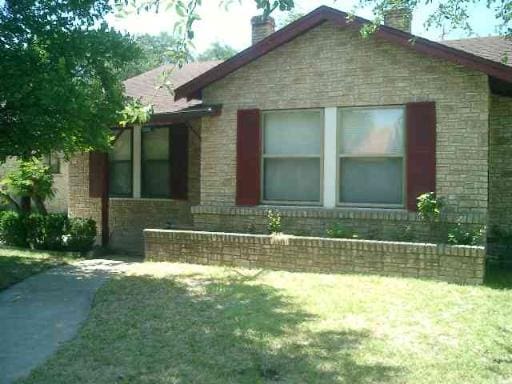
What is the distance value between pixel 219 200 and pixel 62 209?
12455mm

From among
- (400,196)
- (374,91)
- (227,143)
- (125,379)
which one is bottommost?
(125,379)

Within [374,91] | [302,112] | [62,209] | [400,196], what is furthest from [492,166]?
[62,209]

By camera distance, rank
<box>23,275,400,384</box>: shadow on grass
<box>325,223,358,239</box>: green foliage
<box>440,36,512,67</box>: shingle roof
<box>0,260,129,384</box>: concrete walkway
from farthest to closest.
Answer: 1. <box>440,36,512,67</box>: shingle roof
2. <box>325,223,358,239</box>: green foliage
3. <box>0,260,129,384</box>: concrete walkway
4. <box>23,275,400,384</box>: shadow on grass

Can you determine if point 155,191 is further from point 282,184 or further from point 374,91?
point 374,91

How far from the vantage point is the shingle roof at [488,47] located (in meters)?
11.0

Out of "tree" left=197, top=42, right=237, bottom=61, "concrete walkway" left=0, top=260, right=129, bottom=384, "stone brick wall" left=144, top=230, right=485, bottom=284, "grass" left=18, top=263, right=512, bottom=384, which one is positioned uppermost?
"tree" left=197, top=42, right=237, bottom=61

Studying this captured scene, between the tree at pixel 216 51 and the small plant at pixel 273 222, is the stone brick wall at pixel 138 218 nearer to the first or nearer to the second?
the small plant at pixel 273 222

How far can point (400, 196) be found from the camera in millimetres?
9359

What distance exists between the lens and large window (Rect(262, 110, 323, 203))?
9.97m

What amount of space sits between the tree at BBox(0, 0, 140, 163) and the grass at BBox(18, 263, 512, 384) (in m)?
2.67

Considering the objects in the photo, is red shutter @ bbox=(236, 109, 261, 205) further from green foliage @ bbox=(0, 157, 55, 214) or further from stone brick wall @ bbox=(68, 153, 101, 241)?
green foliage @ bbox=(0, 157, 55, 214)

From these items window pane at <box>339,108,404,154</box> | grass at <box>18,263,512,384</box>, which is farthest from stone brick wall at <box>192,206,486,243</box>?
grass at <box>18,263,512,384</box>

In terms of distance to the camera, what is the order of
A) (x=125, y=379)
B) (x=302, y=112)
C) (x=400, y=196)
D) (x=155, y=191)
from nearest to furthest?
(x=125, y=379) → (x=400, y=196) → (x=302, y=112) → (x=155, y=191)

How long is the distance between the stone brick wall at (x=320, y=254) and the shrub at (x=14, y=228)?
399 centimetres
